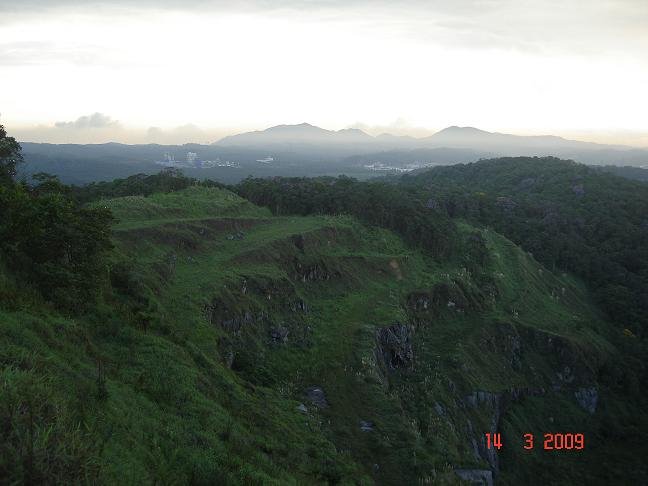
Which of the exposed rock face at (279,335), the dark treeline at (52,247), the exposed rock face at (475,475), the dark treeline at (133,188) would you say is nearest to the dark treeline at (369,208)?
the dark treeline at (133,188)

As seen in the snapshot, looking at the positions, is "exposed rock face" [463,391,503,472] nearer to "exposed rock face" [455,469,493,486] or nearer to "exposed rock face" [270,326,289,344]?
"exposed rock face" [455,469,493,486]

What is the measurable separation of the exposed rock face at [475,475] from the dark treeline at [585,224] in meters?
41.9

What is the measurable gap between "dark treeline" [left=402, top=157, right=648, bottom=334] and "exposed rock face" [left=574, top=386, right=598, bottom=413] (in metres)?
19.3

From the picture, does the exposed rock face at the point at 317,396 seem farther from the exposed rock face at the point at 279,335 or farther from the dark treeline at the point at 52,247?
the dark treeline at the point at 52,247

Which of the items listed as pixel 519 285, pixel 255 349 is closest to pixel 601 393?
pixel 519 285

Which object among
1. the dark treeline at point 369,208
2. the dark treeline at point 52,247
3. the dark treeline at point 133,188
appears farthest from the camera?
the dark treeline at point 369,208

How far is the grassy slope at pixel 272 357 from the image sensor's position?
905 centimetres

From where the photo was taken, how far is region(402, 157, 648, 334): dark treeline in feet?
200

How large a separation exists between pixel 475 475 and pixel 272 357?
35.6ft

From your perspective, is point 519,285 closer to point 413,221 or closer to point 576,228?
point 413,221

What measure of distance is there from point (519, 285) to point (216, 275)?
1400 inches

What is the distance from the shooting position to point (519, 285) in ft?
159
